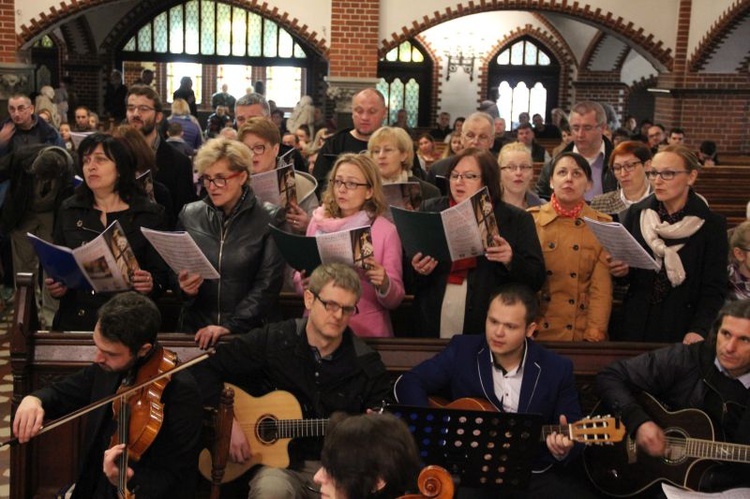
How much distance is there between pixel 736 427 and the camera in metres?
3.91

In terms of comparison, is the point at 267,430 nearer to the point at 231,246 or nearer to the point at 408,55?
the point at 231,246

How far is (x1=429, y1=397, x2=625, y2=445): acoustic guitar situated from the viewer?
355 cm

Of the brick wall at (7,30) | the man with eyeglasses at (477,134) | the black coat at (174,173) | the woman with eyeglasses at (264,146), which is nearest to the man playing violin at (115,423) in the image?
the woman with eyeglasses at (264,146)

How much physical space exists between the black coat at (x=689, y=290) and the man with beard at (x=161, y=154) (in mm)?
2613

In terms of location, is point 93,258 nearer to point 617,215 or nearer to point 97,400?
point 97,400

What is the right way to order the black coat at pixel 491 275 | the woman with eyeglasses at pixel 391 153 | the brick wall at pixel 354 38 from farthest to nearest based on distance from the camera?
the brick wall at pixel 354 38
the woman with eyeglasses at pixel 391 153
the black coat at pixel 491 275

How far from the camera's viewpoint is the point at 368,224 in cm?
464

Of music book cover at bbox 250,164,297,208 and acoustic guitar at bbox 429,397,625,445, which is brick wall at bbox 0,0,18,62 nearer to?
music book cover at bbox 250,164,297,208

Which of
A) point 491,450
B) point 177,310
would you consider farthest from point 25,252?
point 491,450

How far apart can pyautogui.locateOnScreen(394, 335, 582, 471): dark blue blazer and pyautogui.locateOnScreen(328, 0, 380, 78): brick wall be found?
9.89 m

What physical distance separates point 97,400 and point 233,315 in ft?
2.92

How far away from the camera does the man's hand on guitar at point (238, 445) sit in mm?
3914

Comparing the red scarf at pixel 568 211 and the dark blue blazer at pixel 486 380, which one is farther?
the red scarf at pixel 568 211

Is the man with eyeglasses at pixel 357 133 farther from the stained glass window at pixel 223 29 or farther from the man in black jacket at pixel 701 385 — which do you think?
the stained glass window at pixel 223 29
